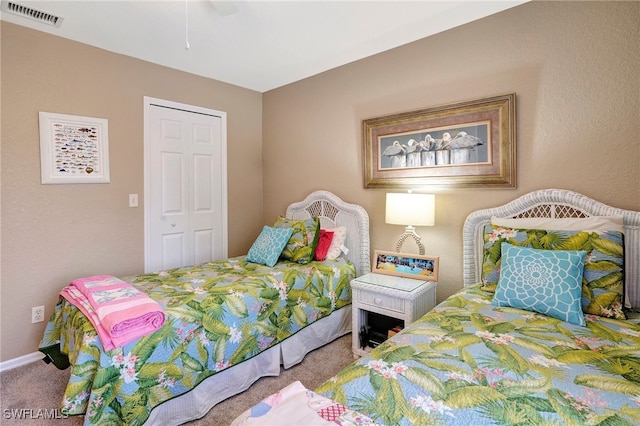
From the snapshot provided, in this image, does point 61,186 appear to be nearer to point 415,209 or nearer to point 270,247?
point 270,247

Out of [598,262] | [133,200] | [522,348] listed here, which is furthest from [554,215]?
[133,200]

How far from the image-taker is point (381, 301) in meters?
2.43

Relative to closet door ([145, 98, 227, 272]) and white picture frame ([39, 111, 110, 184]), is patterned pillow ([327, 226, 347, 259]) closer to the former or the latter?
closet door ([145, 98, 227, 272])

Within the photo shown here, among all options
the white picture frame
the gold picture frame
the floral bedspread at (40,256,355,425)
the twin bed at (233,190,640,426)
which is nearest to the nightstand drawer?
the floral bedspread at (40,256,355,425)

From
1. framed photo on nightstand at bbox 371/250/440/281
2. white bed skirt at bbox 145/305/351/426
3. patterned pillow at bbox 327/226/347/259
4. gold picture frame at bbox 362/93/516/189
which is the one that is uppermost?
gold picture frame at bbox 362/93/516/189

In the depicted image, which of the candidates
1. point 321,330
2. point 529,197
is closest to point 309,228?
point 321,330

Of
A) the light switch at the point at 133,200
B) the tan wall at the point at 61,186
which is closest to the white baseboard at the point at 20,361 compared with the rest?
the tan wall at the point at 61,186

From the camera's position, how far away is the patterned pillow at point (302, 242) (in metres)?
2.89

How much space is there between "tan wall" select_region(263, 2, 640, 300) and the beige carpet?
107 centimetres

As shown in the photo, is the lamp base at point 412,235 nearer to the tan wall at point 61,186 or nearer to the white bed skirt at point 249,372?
the white bed skirt at point 249,372

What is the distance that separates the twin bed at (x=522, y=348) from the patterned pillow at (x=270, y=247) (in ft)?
4.78

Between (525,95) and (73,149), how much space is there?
348cm

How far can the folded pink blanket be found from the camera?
5.30ft

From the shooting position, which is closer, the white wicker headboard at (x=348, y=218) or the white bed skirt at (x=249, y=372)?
the white bed skirt at (x=249, y=372)
